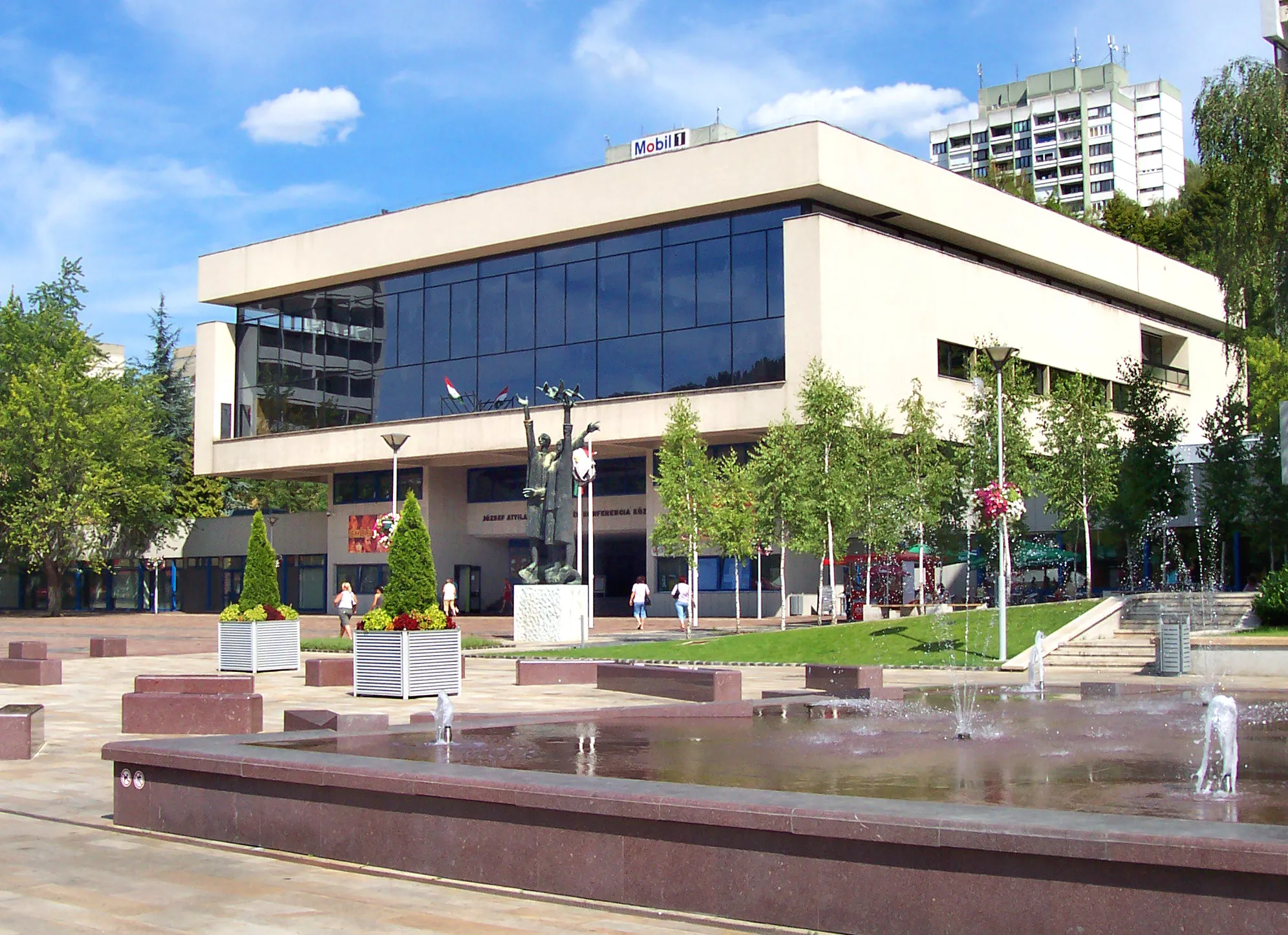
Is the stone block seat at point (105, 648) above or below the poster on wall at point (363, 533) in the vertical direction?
below

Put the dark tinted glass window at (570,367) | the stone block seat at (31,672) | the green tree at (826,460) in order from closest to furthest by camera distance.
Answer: the stone block seat at (31,672) < the green tree at (826,460) < the dark tinted glass window at (570,367)

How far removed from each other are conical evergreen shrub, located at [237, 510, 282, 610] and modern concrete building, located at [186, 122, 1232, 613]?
23883mm

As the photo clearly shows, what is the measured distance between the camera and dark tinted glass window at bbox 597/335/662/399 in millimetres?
50875

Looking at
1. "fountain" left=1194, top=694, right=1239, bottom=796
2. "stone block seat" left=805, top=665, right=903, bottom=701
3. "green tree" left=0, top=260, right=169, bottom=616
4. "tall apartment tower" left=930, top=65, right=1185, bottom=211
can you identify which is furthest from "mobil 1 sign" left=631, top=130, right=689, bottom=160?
"tall apartment tower" left=930, top=65, right=1185, bottom=211

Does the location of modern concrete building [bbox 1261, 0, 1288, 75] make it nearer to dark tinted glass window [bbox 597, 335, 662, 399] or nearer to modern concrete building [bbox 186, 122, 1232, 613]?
modern concrete building [bbox 186, 122, 1232, 613]

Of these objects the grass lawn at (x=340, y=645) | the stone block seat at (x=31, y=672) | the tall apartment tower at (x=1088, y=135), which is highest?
the tall apartment tower at (x=1088, y=135)

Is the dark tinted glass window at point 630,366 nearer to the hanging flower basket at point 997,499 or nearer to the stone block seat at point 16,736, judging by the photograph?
the hanging flower basket at point 997,499

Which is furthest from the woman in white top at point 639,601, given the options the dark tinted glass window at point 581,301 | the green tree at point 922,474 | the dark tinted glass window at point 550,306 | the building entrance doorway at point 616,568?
the building entrance doorway at point 616,568

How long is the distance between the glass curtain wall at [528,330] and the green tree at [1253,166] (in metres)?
16.5

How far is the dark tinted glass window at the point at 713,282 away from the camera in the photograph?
162ft

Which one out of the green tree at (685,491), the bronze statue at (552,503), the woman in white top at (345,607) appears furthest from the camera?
the green tree at (685,491)

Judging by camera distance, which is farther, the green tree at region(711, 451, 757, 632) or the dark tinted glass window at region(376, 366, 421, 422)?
the dark tinted glass window at region(376, 366, 421, 422)

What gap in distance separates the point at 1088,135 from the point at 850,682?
162 meters

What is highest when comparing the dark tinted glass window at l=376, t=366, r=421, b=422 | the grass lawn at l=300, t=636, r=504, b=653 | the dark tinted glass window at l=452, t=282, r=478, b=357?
the dark tinted glass window at l=452, t=282, r=478, b=357
